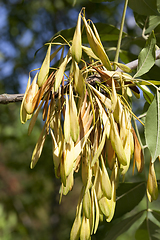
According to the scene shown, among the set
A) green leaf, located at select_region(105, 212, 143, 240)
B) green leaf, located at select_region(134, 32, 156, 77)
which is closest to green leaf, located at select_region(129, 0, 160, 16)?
green leaf, located at select_region(134, 32, 156, 77)

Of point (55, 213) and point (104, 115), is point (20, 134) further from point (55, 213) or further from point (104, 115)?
point (104, 115)

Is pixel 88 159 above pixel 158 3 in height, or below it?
below

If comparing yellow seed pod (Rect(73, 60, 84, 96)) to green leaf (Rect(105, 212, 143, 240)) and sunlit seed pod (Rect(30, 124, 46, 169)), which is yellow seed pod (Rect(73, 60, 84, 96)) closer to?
sunlit seed pod (Rect(30, 124, 46, 169))

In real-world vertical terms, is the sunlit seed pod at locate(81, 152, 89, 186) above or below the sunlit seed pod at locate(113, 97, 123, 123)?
below

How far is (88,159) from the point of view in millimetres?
357

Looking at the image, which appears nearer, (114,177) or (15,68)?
(114,177)

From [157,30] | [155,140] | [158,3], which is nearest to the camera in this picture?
[155,140]

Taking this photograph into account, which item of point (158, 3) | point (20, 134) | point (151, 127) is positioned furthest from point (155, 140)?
point (20, 134)

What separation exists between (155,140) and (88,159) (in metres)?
0.10

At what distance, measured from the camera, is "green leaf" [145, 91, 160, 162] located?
1.09 ft

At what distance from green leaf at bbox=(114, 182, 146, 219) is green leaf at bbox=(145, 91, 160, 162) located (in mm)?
316

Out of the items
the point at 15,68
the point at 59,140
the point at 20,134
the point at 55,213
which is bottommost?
the point at 55,213

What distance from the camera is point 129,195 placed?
62 cm

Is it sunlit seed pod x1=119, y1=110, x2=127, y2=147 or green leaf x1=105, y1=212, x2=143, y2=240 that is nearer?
sunlit seed pod x1=119, y1=110, x2=127, y2=147
